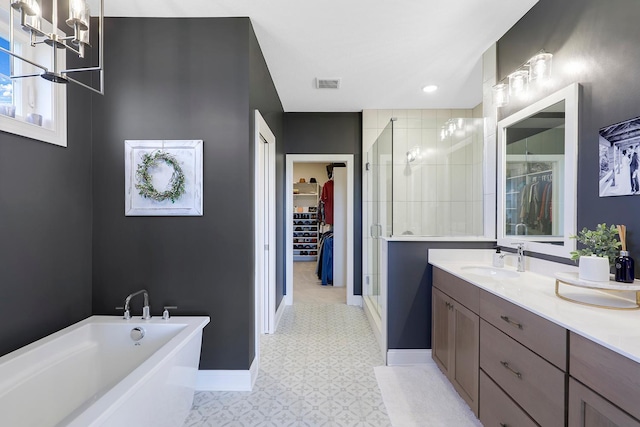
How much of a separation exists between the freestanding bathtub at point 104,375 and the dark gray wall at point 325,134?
2.87 meters

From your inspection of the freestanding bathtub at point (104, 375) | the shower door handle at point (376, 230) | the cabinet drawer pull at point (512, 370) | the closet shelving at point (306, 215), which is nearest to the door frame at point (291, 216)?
the shower door handle at point (376, 230)

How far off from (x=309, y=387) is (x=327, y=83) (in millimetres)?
2949

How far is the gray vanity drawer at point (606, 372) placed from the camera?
0.91 m

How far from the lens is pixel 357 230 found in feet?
14.5

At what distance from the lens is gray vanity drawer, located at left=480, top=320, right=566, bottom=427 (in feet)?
4.01

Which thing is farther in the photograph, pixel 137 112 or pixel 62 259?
pixel 137 112

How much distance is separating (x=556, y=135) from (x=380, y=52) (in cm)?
157

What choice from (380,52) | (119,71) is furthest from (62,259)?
(380,52)

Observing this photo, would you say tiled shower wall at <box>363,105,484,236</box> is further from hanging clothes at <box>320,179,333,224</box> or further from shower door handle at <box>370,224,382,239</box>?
hanging clothes at <box>320,179,333,224</box>

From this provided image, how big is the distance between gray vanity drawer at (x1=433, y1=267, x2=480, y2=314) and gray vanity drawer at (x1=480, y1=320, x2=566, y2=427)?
0.48ft

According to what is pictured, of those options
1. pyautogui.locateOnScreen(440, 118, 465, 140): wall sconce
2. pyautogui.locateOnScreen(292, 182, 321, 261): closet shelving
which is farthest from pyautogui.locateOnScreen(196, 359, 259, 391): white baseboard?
pyautogui.locateOnScreen(292, 182, 321, 261): closet shelving

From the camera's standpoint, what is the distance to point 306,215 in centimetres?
849

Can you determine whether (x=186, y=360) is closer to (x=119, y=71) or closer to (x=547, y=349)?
(x=547, y=349)

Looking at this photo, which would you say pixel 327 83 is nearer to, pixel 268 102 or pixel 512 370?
pixel 268 102
